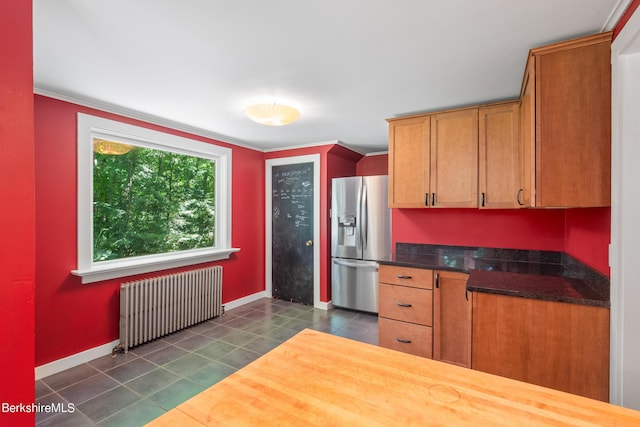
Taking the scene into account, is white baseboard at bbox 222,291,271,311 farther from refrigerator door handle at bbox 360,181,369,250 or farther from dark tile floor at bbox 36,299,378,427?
refrigerator door handle at bbox 360,181,369,250

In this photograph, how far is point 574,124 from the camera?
156cm

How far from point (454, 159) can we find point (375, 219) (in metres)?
1.31

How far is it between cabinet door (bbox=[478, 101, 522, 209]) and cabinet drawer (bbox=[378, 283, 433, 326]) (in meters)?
0.96

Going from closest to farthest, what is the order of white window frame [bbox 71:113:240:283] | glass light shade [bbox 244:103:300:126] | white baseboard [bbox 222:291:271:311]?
glass light shade [bbox 244:103:300:126] < white window frame [bbox 71:113:240:283] < white baseboard [bbox 222:291:271:311]

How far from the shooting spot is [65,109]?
2457 millimetres

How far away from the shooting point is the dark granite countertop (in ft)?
5.47

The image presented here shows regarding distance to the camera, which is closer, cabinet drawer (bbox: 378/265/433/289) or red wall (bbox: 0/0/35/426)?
red wall (bbox: 0/0/35/426)

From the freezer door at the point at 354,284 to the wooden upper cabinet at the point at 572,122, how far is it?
232cm

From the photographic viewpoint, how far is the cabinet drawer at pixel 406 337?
2459mm

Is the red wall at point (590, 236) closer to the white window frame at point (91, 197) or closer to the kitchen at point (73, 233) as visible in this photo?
the kitchen at point (73, 233)

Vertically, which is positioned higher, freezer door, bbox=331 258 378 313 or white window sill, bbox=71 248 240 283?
white window sill, bbox=71 248 240 283

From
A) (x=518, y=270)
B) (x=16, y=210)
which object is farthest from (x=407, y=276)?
(x=16, y=210)

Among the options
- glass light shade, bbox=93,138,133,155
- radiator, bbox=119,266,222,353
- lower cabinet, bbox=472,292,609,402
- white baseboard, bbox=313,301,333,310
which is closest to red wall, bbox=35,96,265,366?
radiator, bbox=119,266,222,353

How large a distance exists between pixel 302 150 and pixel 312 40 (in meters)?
2.56
